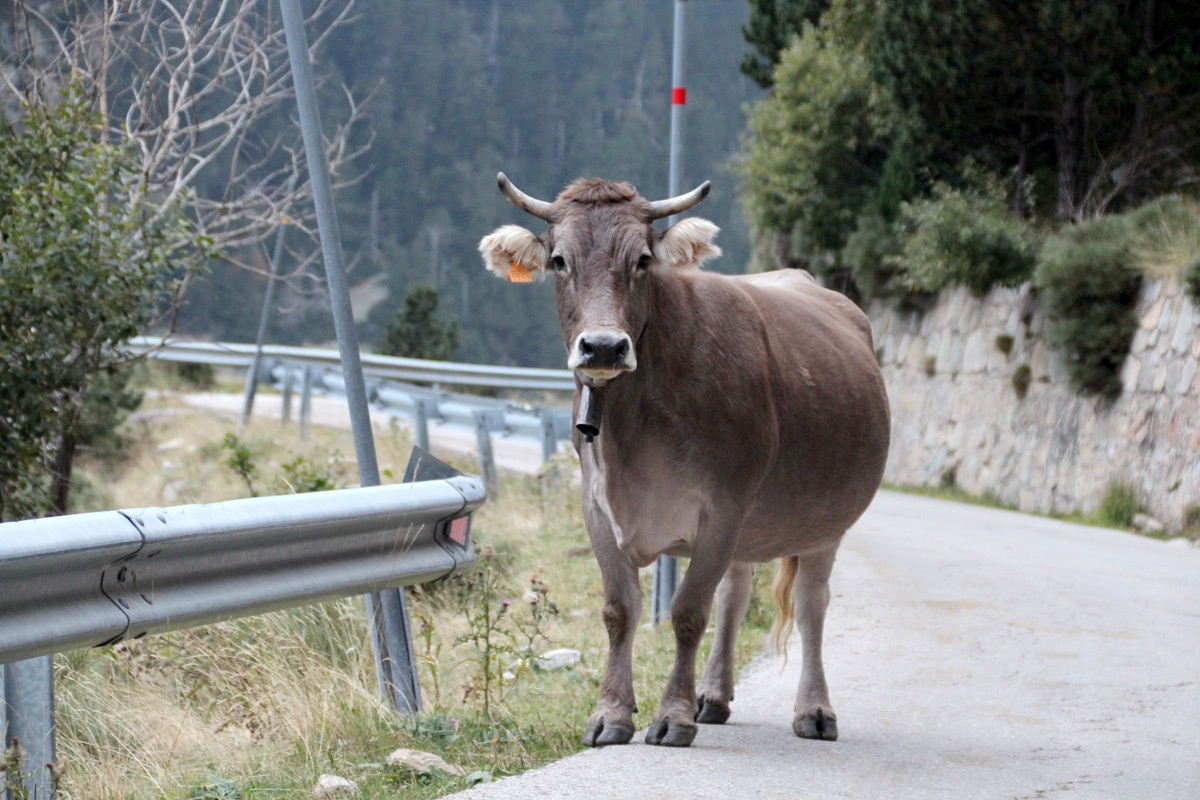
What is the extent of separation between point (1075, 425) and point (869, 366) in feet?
44.7

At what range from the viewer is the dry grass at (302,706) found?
5.17m

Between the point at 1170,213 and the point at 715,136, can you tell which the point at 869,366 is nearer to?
the point at 1170,213

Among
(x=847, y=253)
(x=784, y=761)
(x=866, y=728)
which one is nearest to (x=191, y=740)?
(x=784, y=761)

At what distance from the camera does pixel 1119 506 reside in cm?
1766

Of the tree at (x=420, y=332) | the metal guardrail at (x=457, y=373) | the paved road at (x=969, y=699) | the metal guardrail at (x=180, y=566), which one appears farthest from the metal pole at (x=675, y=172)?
the tree at (x=420, y=332)

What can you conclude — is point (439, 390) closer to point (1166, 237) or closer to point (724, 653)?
point (1166, 237)

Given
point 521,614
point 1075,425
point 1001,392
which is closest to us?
point 521,614

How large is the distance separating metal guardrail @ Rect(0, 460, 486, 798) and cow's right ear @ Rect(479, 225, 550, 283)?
0.96 metres

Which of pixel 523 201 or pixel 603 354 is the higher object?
pixel 523 201

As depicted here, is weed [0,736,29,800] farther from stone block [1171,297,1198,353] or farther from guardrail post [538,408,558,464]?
stone block [1171,297,1198,353]

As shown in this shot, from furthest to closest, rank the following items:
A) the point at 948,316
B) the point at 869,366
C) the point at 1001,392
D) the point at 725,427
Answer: the point at 948,316
the point at 1001,392
the point at 869,366
the point at 725,427

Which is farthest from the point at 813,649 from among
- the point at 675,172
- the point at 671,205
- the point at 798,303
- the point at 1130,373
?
the point at 1130,373

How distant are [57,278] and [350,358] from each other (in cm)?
394

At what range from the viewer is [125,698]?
677cm
